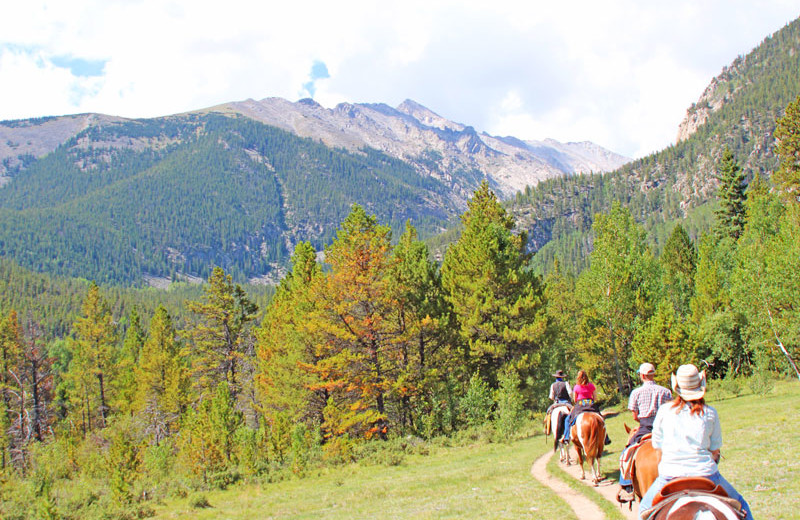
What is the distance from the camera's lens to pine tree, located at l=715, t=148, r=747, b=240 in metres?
54.1

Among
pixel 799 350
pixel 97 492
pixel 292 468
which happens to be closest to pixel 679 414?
pixel 292 468

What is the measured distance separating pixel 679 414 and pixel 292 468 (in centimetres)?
2125

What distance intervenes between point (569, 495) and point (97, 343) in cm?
5308

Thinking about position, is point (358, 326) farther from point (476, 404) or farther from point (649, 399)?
point (649, 399)

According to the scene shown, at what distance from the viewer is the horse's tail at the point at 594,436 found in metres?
13.4

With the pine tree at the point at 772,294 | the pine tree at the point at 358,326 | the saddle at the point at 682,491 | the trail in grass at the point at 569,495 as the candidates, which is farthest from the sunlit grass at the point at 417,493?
the pine tree at the point at 772,294

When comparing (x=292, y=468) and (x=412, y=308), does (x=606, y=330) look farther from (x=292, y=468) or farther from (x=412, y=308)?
(x=292, y=468)

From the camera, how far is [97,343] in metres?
53.1

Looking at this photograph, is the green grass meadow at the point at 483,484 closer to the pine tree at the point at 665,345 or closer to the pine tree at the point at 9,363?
the pine tree at the point at 665,345

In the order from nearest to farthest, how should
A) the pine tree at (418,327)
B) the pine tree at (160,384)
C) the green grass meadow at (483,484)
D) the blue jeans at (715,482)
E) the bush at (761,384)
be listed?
the blue jeans at (715,482)
the green grass meadow at (483,484)
the bush at (761,384)
the pine tree at (418,327)
the pine tree at (160,384)

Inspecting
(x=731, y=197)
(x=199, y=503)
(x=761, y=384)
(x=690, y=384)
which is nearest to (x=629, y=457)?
(x=690, y=384)

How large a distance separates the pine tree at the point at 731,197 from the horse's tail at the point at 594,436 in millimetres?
50415

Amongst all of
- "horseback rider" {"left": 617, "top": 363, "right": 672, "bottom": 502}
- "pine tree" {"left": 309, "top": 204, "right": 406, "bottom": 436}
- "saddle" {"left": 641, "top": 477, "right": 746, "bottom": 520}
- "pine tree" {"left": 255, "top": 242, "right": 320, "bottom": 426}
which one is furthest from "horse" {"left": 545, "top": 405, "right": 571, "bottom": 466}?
"pine tree" {"left": 255, "top": 242, "right": 320, "bottom": 426}

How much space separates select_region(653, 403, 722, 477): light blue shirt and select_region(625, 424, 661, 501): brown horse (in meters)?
2.51
